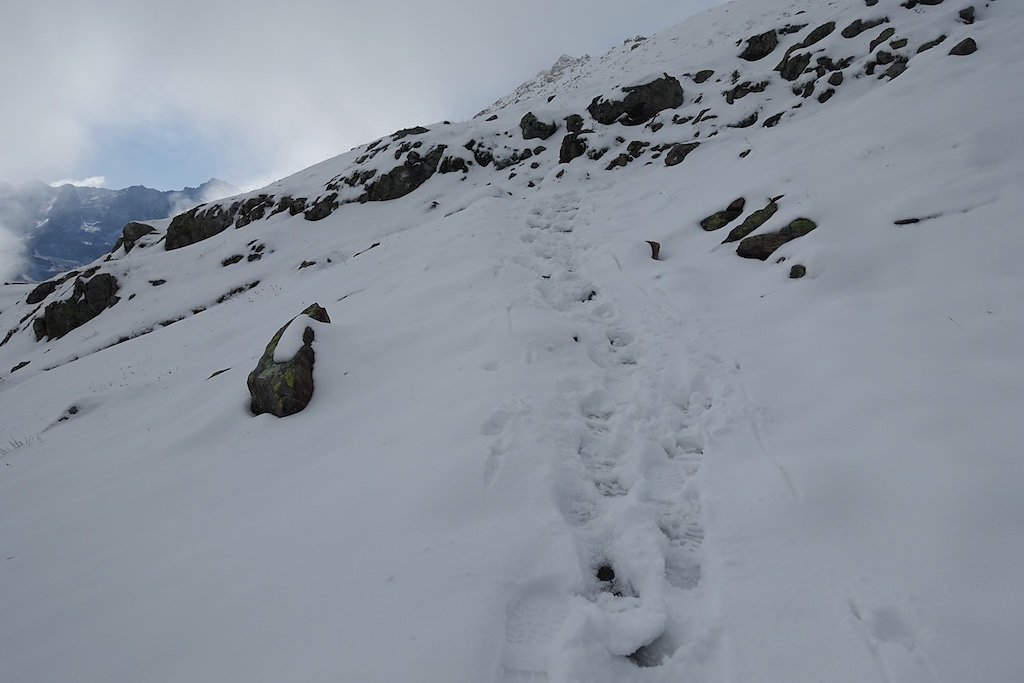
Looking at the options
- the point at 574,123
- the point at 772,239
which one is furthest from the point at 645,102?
the point at 772,239

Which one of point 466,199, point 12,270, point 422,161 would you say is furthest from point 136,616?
point 12,270

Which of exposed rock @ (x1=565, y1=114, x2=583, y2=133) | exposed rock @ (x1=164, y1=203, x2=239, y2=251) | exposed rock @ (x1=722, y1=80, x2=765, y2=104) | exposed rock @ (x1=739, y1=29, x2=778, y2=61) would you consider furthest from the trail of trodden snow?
exposed rock @ (x1=164, y1=203, x2=239, y2=251)

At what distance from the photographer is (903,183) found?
6.84 metres

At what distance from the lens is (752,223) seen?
8.50 metres

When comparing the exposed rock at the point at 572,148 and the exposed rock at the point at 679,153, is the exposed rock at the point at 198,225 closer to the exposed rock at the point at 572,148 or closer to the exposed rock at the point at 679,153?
the exposed rock at the point at 572,148

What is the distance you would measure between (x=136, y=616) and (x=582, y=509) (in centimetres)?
349

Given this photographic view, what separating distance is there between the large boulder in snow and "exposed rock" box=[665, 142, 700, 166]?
14.2 metres

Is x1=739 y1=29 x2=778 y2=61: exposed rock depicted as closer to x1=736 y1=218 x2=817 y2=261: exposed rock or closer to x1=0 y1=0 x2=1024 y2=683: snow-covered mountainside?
x1=0 y1=0 x2=1024 y2=683: snow-covered mountainside

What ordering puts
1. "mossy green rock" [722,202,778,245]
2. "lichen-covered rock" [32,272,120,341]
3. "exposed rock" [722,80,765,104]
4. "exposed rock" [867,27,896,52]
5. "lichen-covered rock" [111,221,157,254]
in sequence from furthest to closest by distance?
"lichen-covered rock" [111,221,157,254]
"lichen-covered rock" [32,272,120,341]
"exposed rock" [722,80,765,104]
"exposed rock" [867,27,896,52]
"mossy green rock" [722,202,778,245]

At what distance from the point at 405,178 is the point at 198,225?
1695 centimetres

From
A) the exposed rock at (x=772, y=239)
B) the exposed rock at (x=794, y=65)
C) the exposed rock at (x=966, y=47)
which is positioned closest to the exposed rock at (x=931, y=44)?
the exposed rock at (x=794, y=65)

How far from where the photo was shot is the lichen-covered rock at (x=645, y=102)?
2083cm

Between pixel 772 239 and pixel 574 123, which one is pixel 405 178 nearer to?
pixel 574 123

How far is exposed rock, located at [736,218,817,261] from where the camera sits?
7363 millimetres
